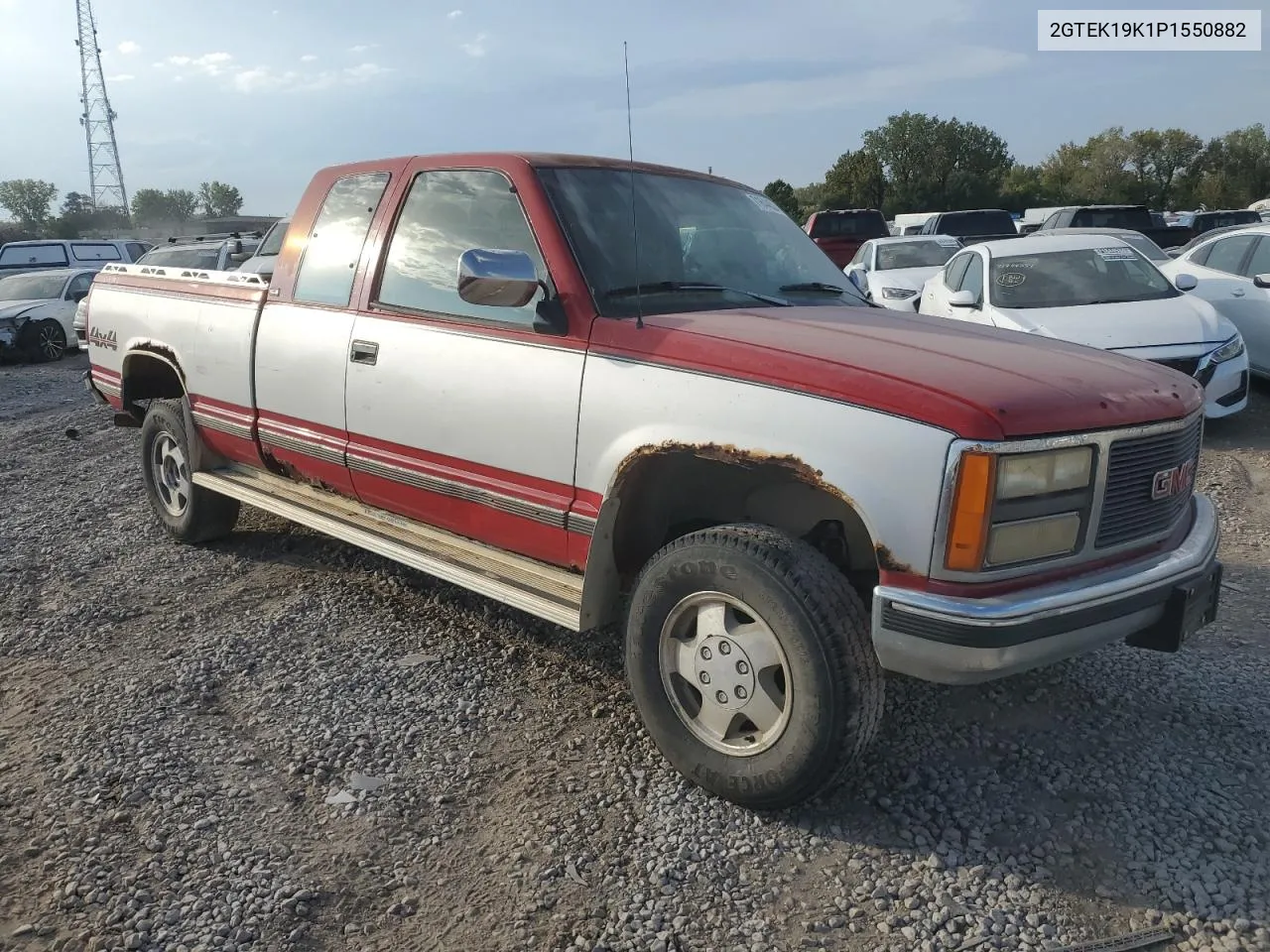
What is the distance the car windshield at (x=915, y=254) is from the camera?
14227 mm

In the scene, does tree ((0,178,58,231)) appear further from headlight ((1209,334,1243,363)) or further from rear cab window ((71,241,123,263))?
headlight ((1209,334,1243,363))

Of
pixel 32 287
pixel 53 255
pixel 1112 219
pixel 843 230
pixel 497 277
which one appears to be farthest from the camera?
pixel 53 255

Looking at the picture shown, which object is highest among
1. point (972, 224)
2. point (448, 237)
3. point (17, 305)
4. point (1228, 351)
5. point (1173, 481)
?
point (448, 237)

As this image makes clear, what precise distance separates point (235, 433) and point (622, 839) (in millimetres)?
3046

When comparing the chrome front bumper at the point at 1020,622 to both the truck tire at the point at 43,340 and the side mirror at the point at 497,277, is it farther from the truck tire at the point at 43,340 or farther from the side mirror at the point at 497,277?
the truck tire at the point at 43,340

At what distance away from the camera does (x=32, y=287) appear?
17188 millimetres

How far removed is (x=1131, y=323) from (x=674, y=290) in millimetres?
5478

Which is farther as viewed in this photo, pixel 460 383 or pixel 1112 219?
pixel 1112 219

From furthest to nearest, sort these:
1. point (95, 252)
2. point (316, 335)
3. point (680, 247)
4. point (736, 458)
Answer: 1. point (95, 252)
2. point (316, 335)
3. point (680, 247)
4. point (736, 458)

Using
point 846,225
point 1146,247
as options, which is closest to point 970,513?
point 1146,247

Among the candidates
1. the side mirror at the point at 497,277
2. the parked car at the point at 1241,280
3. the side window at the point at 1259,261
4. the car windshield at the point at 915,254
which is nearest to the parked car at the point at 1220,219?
the car windshield at the point at 915,254

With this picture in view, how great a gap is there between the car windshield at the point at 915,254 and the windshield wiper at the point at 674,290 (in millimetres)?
11016

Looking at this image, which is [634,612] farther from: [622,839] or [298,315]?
[298,315]

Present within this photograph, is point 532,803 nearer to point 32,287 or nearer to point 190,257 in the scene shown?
point 190,257
